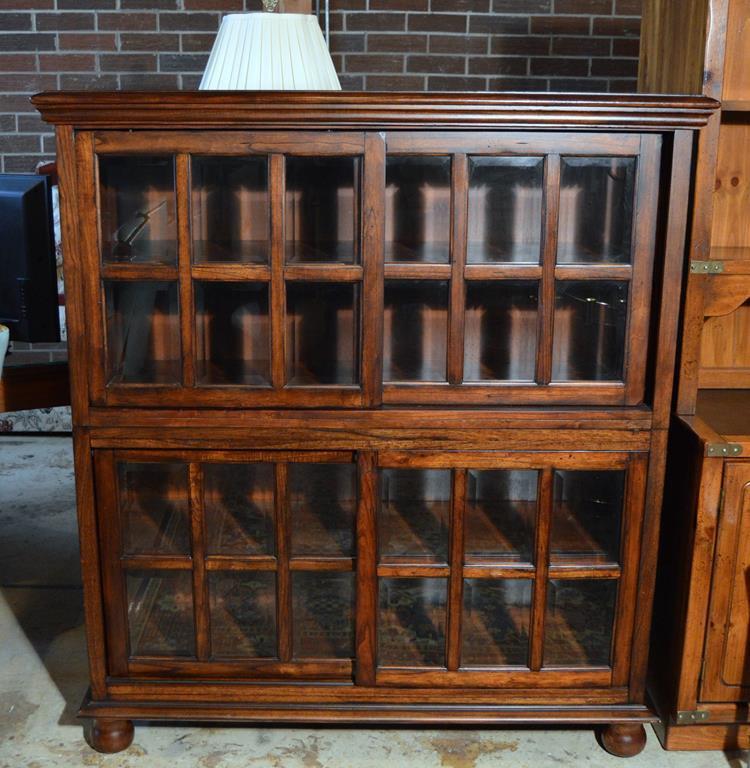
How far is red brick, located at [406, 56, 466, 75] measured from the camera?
14.0ft

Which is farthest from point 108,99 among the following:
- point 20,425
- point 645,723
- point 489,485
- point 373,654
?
point 20,425

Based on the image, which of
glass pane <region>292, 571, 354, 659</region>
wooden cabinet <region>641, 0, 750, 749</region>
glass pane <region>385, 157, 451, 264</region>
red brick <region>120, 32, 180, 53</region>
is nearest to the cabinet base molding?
wooden cabinet <region>641, 0, 750, 749</region>

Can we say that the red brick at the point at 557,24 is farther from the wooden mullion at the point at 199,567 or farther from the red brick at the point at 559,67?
the wooden mullion at the point at 199,567

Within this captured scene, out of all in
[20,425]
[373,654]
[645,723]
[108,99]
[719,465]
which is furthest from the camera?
[20,425]

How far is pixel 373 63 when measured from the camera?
14.0 feet

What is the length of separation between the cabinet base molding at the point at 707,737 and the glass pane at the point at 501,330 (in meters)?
0.91

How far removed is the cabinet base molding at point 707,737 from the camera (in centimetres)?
214

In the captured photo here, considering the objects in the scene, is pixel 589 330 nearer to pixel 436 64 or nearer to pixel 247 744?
pixel 247 744

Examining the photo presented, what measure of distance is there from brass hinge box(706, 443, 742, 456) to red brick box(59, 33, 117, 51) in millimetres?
3453

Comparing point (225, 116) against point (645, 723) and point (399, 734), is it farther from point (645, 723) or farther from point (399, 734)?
point (645, 723)

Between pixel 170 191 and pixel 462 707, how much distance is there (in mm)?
1291

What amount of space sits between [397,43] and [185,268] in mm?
2731

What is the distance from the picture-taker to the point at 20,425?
4691 millimetres

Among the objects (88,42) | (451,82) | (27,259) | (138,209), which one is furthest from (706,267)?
(88,42)
